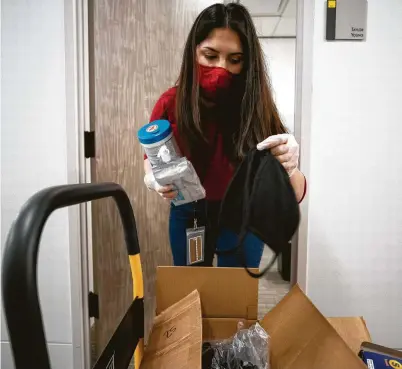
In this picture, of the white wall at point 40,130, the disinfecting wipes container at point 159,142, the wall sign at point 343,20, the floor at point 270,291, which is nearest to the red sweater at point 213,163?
the disinfecting wipes container at point 159,142

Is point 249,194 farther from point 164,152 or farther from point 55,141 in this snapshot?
point 55,141

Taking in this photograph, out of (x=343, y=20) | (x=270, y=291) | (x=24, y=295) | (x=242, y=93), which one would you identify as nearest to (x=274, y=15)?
(x=343, y=20)

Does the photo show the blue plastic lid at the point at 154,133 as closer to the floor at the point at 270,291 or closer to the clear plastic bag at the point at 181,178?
→ the clear plastic bag at the point at 181,178

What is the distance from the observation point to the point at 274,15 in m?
2.56

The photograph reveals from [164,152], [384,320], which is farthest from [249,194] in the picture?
[384,320]

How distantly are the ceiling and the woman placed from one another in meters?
1.33

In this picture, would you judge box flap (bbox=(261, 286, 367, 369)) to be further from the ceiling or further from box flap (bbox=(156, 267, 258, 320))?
the ceiling

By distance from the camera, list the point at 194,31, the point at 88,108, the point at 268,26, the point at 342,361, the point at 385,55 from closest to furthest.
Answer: the point at 342,361, the point at 194,31, the point at 385,55, the point at 88,108, the point at 268,26

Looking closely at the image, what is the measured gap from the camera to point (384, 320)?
1.29 metres

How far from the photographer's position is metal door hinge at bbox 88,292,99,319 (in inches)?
55.4

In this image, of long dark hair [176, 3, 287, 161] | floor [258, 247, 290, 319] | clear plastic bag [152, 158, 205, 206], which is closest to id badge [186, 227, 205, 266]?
clear plastic bag [152, 158, 205, 206]

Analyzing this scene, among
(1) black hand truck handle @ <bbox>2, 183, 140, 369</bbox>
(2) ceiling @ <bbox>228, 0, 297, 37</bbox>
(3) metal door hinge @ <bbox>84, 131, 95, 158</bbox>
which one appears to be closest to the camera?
(1) black hand truck handle @ <bbox>2, 183, 140, 369</bbox>

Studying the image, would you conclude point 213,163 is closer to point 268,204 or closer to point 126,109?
point 268,204

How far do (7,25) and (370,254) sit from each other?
1.77 metres
